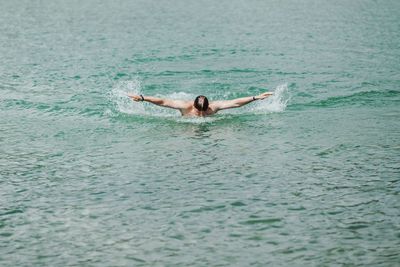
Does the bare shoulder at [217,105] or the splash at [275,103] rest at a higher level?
the bare shoulder at [217,105]

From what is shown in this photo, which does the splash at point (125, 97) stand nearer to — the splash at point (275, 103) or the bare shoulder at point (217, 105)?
the bare shoulder at point (217, 105)

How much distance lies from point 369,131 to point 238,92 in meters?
5.95

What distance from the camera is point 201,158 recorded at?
43.3ft

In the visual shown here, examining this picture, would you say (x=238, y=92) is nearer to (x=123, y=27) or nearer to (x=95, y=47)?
(x=95, y=47)

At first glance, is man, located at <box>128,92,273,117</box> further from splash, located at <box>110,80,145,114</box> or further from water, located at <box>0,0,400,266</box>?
splash, located at <box>110,80,145,114</box>

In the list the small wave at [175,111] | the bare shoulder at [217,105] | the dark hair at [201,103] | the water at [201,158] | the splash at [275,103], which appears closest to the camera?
the water at [201,158]

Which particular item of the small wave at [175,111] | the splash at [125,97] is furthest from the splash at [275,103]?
the splash at [125,97]

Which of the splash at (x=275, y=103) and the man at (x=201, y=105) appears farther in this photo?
the splash at (x=275, y=103)

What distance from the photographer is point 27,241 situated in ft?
30.1

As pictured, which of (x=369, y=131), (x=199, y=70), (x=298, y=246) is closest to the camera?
(x=298, y=246)

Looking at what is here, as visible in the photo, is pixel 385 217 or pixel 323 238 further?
pixel 385 217

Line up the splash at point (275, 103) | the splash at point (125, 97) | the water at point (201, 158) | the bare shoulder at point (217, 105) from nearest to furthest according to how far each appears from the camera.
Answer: the water at point (201, 158)
the bare shoulder at point (217, 105)
the splash at point (125, 97)
the splash at point (275, 103)

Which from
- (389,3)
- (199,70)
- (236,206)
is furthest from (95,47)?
(389,3)

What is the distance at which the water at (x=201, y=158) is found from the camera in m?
8.97
